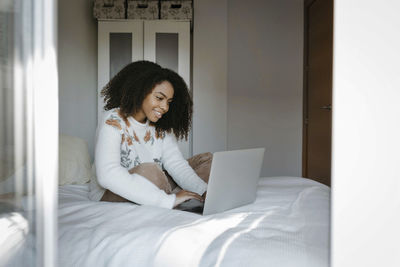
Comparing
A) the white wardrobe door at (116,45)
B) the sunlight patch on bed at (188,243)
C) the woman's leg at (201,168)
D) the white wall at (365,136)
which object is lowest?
the sunlight patch on bed at (188,243)

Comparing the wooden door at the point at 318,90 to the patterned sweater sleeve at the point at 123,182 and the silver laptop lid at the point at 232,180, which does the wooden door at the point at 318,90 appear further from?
the patterned sweater sleeve at the point at 123,182

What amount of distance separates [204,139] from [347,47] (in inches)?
116

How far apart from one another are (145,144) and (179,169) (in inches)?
7.8

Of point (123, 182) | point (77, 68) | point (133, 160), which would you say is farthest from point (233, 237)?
point (77, 68)

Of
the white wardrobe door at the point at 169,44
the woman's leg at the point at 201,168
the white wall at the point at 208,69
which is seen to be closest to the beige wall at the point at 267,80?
the white wall at the point at 208,69

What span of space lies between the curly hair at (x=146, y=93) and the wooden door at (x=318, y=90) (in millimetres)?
1562

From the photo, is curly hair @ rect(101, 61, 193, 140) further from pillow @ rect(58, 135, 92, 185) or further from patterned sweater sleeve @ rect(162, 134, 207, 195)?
pillow @ rect(58, 135, 92, 185)

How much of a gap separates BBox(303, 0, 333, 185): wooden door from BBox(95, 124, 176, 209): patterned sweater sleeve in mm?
2045

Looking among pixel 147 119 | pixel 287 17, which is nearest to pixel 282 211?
pixel 147 119

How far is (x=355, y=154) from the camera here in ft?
2.63

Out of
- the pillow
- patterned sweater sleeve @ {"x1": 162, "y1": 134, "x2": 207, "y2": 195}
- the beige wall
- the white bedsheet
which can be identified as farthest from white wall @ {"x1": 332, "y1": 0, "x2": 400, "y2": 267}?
the beige wall

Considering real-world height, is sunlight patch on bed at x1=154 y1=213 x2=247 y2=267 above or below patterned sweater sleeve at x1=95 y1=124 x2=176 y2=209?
below

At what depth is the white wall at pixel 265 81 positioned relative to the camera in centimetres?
415

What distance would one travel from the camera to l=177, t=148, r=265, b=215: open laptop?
128cm
